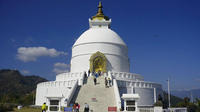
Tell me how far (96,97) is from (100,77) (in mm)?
6863

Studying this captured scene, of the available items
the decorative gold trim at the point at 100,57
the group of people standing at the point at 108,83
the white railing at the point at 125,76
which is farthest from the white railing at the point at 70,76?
the white railing at the point at 125,76

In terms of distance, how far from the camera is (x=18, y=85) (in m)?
94.4

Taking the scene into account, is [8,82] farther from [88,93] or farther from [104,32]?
[88,93]

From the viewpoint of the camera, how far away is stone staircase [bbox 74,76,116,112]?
62.6 ft

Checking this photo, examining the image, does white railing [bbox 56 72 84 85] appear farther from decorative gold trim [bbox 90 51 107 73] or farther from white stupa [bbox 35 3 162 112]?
decorative gold trim [bbox 90 51 107 73]

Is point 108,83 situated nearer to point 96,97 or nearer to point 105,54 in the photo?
point 96,97

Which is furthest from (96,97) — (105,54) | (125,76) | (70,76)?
(105,54)

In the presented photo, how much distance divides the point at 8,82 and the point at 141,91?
80205mm

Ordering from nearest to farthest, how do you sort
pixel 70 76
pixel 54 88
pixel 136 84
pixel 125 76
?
pixel 136 84 → pixel 54 88 → pixel 125 76 → pixel 70 76

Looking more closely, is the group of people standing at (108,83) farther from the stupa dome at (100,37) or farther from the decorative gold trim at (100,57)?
the stupa dome at (100,37)

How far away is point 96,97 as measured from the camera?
21.0 m

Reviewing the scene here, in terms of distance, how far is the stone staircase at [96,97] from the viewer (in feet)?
62.6

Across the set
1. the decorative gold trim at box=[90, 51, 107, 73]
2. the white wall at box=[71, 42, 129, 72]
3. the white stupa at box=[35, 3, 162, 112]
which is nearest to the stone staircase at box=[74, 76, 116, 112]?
the white stupa at box=[35, 3, 162, 112]

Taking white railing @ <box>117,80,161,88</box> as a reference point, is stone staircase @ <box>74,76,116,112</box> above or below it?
below
